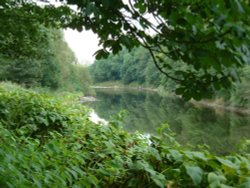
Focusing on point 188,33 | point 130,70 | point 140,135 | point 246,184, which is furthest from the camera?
point 130,70

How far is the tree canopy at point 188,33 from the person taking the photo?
1.58 metres

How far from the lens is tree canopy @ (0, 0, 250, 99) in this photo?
1581mm

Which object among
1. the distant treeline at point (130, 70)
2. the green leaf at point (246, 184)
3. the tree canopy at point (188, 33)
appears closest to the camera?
the tree canopy at point (188, 33)

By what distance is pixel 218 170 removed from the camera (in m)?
2.58

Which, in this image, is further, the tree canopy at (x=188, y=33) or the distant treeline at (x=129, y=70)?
the distant treeline at (x=129, y=70)

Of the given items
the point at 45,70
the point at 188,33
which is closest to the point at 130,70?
the point at 45,70

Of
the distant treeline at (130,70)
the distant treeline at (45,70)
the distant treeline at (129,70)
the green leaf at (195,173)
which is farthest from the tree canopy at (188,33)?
the distant treeline at (129,70)

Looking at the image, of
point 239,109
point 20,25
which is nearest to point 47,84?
point 239,109

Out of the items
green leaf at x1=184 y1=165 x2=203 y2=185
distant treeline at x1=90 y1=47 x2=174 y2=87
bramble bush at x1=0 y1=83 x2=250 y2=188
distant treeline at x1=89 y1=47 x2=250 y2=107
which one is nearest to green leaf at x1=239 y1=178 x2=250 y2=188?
bramble bush at x1=0 y1=83 x2=250 y2=188

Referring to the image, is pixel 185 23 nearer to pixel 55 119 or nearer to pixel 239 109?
pixel 55 119

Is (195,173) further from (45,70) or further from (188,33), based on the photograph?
(45,70)

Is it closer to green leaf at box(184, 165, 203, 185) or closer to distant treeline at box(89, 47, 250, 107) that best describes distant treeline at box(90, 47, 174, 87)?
distant treeline at box(89, 47, 250, 107)

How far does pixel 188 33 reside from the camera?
1808 mm

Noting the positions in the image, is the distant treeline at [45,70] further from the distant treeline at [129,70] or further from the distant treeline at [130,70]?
the distant treeline at [129,70]
